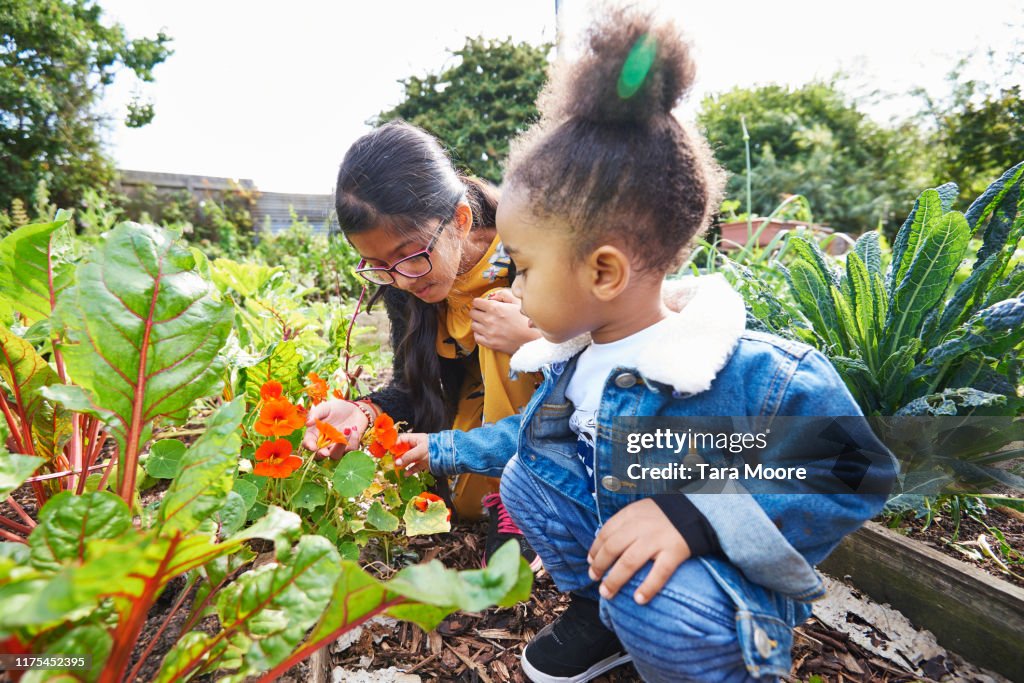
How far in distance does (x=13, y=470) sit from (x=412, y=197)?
3.45 ft

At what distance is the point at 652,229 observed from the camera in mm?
928

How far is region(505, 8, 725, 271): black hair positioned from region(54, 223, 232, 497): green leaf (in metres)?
0.59

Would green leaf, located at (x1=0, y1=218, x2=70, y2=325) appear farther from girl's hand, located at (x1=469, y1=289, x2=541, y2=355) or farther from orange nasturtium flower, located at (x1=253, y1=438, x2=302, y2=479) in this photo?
girl's hand, located at (x1=469, y1=289, x2=541, y2=355)

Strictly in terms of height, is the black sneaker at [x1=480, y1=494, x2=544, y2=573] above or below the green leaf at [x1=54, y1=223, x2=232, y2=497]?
below

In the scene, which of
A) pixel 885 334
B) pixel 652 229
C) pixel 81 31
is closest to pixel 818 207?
pixel 885 334

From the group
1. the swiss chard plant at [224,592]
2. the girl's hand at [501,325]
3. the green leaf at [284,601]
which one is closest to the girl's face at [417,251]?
the girl's hand at [501,325]

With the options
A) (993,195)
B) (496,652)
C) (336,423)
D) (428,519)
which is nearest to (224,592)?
(428,519)

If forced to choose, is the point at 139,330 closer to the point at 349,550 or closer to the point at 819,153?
the point at 349,550

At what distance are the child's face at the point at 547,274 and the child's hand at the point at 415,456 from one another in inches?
20.6

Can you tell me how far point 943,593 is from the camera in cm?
114

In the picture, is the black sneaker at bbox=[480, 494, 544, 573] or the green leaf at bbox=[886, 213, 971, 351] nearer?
the green leaf at bbox=[886, 213, 971, 351]

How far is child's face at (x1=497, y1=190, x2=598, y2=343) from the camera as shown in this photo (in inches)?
37.4

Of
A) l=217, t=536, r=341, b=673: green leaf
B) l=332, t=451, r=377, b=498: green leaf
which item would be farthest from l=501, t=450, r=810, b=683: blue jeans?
l=332, t=451, r=377, b=498: green leaf

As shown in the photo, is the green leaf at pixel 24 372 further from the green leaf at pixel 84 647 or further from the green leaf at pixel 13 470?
the green leaf at pixel 84 647
